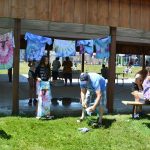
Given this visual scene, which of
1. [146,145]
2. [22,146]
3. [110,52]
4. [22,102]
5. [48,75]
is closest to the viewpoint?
[22,146]

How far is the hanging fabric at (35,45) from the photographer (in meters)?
12.1

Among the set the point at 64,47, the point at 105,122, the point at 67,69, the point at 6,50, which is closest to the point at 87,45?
the point at 64,47

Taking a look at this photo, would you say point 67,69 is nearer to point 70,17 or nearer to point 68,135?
point 70,17

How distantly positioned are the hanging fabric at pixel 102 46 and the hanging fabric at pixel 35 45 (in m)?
1.56

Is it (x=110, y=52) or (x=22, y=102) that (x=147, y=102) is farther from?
(x=22, y=102)

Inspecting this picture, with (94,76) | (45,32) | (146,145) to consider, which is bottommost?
(146,145)

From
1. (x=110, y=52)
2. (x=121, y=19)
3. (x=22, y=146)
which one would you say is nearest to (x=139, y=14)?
(x=121, y=19)

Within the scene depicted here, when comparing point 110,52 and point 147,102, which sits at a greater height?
point 110,52

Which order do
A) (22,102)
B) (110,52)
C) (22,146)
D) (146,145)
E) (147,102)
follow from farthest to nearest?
(22,102), (110,52), (147,102), (146,145), (22,146)

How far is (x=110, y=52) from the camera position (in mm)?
12992

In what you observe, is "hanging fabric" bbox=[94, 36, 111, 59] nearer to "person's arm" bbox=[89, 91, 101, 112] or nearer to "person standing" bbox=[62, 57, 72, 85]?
"person's arm" bbox=[89, 91, 101, 112]

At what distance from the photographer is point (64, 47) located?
12.9m

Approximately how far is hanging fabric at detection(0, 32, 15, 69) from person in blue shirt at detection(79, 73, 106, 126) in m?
2.40

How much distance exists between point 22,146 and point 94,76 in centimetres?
252
